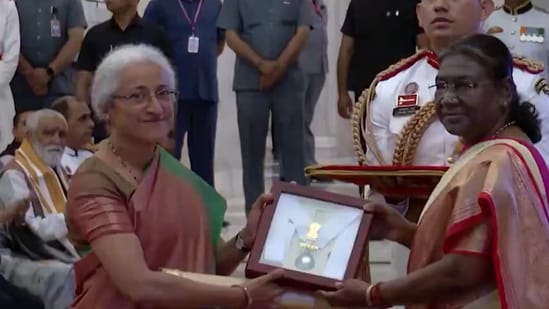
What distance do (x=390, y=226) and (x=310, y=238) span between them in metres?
0.22

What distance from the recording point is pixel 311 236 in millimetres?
2963

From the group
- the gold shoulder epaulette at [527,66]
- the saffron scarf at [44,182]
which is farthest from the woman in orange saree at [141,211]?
the saffron scarf at [44,182]

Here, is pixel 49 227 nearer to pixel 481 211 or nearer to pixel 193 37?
pixel 193 37

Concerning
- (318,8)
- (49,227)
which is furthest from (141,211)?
(318,8)

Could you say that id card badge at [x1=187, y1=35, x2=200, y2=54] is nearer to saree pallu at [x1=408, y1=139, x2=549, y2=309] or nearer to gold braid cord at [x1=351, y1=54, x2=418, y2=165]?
gold braid cord at [x1=351, y1=54, x2=418, y2=165]

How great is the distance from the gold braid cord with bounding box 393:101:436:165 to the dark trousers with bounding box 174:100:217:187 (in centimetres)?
378

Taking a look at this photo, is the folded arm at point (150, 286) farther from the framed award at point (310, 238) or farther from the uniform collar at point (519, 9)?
the uniform collar at point (519, 9)

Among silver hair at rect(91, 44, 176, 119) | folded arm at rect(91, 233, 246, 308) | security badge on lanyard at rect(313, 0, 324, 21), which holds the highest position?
silver hair at rect(91, 44, 176, 119)

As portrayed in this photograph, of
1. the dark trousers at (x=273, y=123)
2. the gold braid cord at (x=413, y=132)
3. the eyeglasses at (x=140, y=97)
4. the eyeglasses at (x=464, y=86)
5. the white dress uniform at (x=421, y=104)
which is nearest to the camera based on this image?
the eyeglasses at (x=464, y=86)

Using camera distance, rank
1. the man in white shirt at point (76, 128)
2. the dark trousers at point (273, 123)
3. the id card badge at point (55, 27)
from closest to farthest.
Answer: the man in white shirt at point (76, 128) < the dark trousers at point (273, 123) < the id card badge at point (55, 27)

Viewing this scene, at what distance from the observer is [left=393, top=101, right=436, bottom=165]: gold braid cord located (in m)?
3.45

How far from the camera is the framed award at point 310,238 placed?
9.55ft

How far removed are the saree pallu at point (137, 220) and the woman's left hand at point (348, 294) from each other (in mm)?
358

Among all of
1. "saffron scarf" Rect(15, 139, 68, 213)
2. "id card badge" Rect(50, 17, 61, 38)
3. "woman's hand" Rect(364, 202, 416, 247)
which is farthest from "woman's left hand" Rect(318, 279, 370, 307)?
"id card badge" Rect(50, 17, 61, 38)
